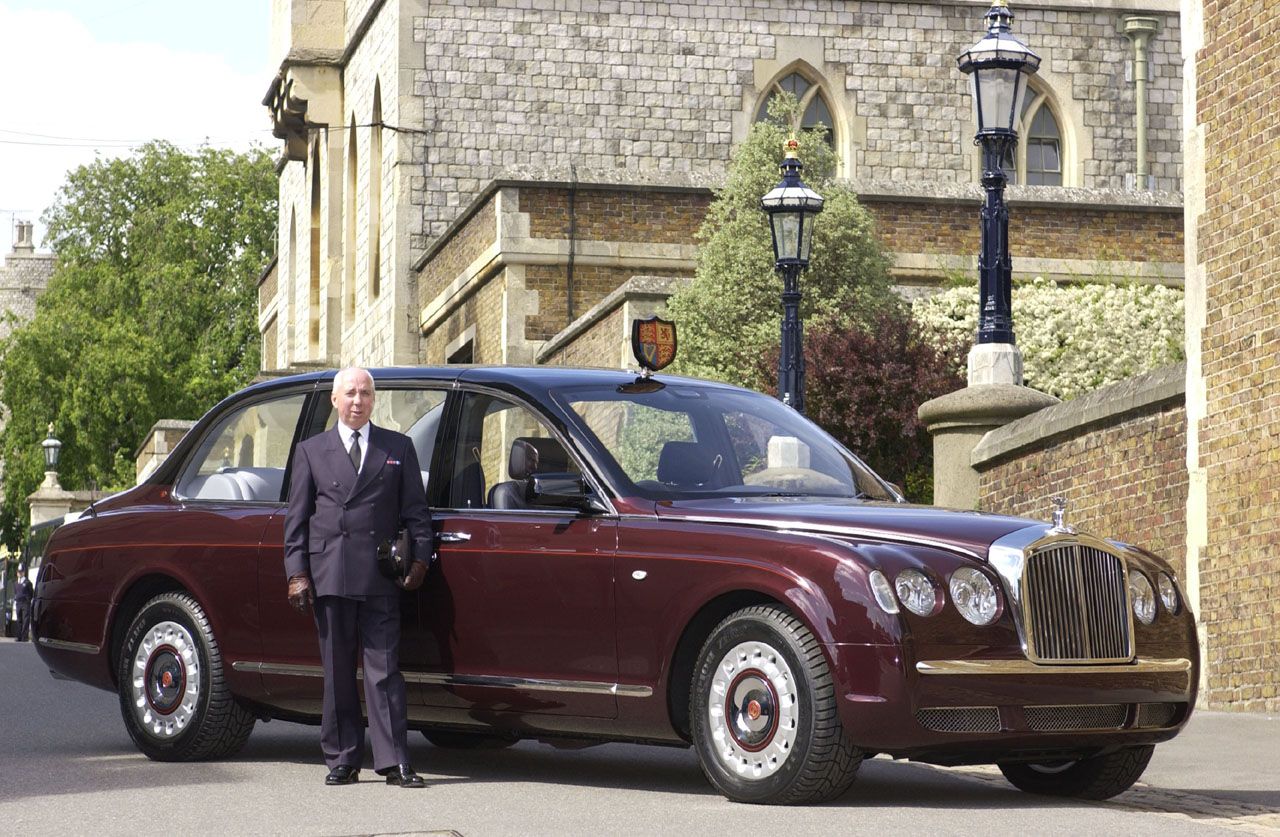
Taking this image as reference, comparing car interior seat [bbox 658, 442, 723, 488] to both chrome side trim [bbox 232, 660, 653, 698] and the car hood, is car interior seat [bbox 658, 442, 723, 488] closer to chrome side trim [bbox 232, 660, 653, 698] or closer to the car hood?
the car hood

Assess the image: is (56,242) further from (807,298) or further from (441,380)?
(441,380)

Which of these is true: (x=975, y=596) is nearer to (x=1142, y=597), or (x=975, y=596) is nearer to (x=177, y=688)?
(x=1142, y=597)

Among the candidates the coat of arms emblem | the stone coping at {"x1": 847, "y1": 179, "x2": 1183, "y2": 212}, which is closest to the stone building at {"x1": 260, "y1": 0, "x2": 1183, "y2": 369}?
the stone coping at {"x1": 847, "y1": 179, "x2": 1183, "y2": 212}

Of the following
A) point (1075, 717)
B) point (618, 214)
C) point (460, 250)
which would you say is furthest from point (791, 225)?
point (460, 250)

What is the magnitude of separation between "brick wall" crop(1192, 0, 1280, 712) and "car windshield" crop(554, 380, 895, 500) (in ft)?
17.9

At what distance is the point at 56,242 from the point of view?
71438 millimetres

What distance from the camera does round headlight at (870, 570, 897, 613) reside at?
783 cm

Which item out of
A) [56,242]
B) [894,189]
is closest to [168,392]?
[56,242]

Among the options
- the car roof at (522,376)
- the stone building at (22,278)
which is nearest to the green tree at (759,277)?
the car roof at (522,376)

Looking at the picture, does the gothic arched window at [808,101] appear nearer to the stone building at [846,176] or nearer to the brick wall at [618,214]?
the stone building at [846,176]

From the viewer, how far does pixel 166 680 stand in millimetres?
10086

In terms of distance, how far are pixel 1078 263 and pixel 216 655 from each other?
63.3 feet

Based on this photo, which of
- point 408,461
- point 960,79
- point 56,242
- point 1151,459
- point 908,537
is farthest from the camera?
point 56,242

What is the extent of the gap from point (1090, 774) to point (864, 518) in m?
1.54
